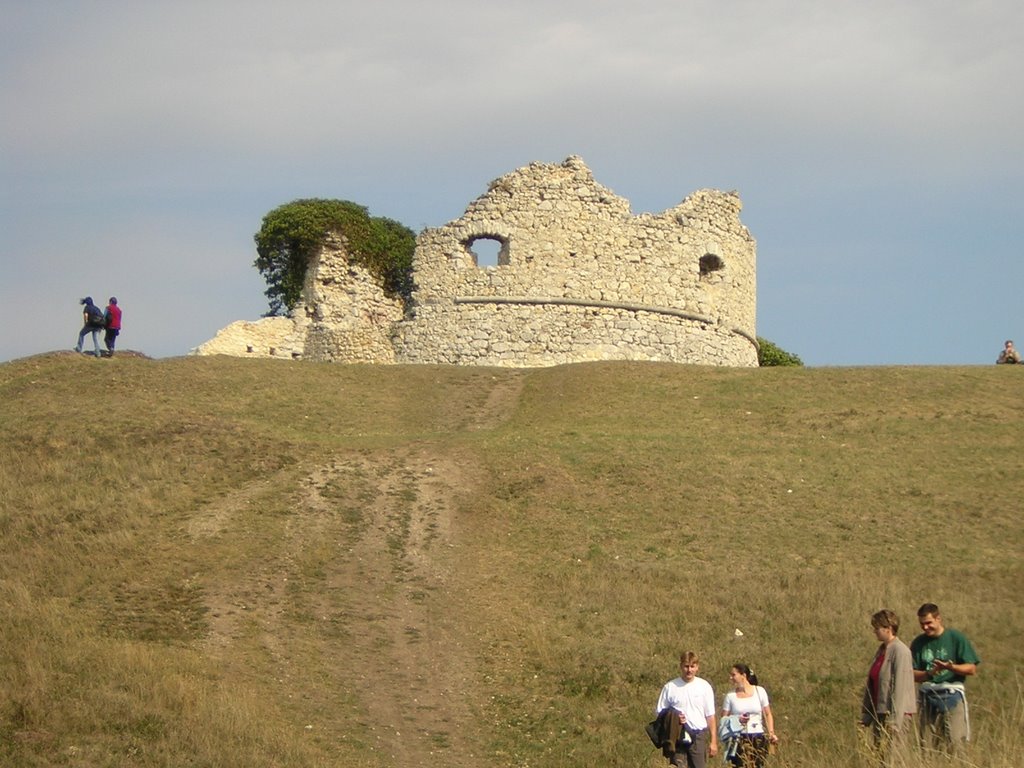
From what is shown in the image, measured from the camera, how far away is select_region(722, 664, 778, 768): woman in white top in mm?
9828

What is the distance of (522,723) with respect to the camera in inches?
475

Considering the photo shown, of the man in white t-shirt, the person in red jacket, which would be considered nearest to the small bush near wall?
the person in red jacket

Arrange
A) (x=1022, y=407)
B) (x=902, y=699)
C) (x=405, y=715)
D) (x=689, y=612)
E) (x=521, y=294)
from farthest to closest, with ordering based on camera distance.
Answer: (x=521, y=294), (x=1022, y=407), (x=689, y=612), (x=405, y=715), (x=902, y=699)

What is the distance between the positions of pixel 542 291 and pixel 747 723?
21763mm

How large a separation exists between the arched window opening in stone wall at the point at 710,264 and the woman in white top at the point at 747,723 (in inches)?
927

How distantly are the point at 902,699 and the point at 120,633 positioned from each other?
24.3ft

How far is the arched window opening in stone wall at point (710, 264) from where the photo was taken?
3297 cm

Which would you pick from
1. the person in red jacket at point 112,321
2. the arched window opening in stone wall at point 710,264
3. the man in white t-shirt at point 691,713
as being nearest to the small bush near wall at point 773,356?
the arched window opening in stone wall at point 710,264

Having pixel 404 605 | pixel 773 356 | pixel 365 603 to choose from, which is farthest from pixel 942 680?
pixel 773 356

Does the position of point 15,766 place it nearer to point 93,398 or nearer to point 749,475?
point 749,475

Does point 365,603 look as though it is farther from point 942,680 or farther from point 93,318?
point 93,318

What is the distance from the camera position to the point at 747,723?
986cm

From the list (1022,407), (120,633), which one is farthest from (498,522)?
(1022,407)

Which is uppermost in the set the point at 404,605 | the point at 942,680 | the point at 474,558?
the point at 474,558
